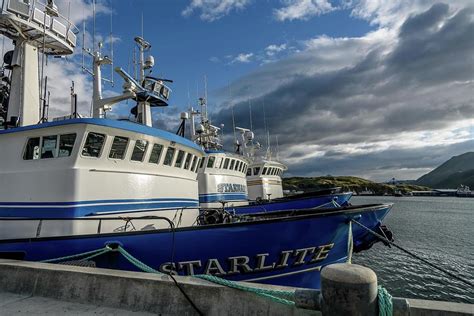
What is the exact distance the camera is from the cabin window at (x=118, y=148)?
8898mm

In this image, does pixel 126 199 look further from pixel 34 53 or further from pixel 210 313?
pixel 34 53

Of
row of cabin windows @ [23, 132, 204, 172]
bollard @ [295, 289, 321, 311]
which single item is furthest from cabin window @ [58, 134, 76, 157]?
bollard @ [295, 289, 321, 311]

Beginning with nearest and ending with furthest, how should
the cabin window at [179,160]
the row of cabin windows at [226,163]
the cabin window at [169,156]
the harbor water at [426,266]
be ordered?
the cabin window at [169,156], the cabin window at [179,160], the harbor water at [426,266], the row of cabin windows at [226,163]

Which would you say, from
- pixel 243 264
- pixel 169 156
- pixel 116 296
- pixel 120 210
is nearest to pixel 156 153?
pixel 169 156

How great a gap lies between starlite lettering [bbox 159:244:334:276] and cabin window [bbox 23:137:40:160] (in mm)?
4984

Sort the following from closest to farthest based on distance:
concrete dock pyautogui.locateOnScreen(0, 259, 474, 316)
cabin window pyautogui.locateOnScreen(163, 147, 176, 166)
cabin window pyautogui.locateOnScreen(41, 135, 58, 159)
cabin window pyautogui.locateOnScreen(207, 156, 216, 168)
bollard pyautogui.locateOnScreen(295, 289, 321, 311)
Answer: bollard pyautogui.locateOnScreen(295, 289, 321, 311)
concrete dock pyautogui.locateOnScreen(0, 259, 474, 316)
cabin window pyautogui.locateOnScreen(41, 135, 58, 159)
cabin window pyautogui.locateOnScreen(163, 147, 176, 166)
cabin window pyautogui.locateOnScreen(207, 156, 216, 168)

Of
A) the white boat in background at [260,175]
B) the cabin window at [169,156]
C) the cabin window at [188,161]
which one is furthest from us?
the white boat in background at [260,175]

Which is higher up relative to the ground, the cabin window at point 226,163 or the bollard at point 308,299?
the cabin window at point 226,163

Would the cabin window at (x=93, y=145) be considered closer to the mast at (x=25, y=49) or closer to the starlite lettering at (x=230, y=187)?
the mast at (x=25, y=49)

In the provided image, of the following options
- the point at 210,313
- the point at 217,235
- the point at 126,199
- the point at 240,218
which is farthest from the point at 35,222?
the point at 210,313

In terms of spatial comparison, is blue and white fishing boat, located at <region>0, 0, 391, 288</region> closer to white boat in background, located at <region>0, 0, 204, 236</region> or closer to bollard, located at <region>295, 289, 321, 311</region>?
white boat in background, located at <region>0, 0, 204, 236</region>

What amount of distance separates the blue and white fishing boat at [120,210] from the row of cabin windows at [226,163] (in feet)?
25.1

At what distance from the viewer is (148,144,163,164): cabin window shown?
9.89 meters

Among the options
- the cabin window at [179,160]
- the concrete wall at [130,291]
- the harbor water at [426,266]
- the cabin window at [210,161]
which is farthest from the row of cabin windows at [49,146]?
the harbor water at [426,266]
